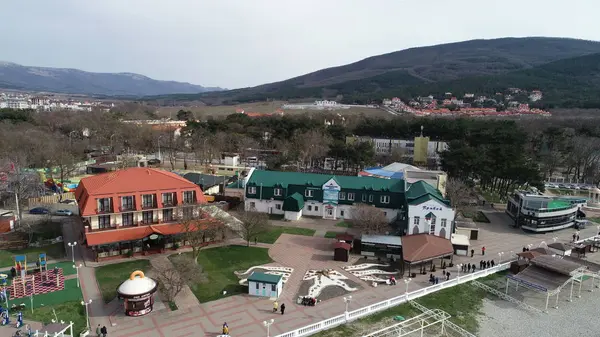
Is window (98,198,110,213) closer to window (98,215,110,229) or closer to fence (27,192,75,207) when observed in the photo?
window (98,215,110,229)

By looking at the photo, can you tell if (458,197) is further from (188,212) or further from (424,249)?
(188,212)

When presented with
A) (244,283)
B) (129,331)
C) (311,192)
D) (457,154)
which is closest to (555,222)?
(457,154)

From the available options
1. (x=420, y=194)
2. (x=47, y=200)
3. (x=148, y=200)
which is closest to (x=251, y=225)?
(x=148, y=200)

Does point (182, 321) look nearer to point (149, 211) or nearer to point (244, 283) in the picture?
point (244, 283)

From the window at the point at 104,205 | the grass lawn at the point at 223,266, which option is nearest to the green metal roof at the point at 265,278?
the grass lawn at the point at 223,266

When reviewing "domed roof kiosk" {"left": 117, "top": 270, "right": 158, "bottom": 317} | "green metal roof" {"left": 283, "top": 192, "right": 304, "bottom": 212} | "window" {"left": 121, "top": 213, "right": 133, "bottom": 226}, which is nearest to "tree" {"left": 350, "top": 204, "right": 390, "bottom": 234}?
"green metal roof" {"left": 283, "top": 192, "right": 304, "bottom": 212}

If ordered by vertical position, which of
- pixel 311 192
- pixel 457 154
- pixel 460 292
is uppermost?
pixel 457 154
